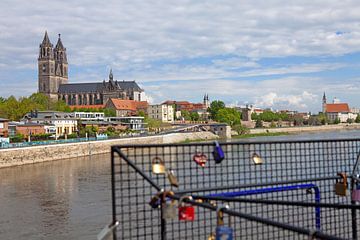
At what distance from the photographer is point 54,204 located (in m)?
18.5

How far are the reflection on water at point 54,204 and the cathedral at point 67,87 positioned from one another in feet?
317

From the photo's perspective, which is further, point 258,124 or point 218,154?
point 258,124

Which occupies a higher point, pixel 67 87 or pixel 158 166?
pixel 67 87

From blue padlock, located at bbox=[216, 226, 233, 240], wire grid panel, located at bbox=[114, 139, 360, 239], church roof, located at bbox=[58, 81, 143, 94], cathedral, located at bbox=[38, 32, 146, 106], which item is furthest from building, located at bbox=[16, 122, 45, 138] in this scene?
church roof, located at bbox=[58, 81, 143, 94]

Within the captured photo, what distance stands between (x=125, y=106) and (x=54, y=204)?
96.6 meters

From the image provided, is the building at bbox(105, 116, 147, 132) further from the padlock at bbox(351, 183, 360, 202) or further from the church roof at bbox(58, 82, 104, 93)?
the padlock at bbox(351, 183, 360, 202)

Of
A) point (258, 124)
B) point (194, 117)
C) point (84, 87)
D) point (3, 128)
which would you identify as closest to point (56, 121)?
point (3, 128)

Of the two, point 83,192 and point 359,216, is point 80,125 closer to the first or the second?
point 83,192

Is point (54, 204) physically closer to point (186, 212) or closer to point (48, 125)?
point (186, 212)

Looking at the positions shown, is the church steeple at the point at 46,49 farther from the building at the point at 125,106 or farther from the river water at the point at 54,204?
the river water at the point at 54,204

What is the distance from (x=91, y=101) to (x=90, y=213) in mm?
114090

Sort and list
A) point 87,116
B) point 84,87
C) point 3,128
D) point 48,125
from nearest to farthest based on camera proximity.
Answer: point 3,128, point 48,125, point 87,116, point 84,87

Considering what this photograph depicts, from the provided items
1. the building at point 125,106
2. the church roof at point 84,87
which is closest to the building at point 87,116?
the building at point 125,106

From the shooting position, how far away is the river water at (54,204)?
13.7 meters
